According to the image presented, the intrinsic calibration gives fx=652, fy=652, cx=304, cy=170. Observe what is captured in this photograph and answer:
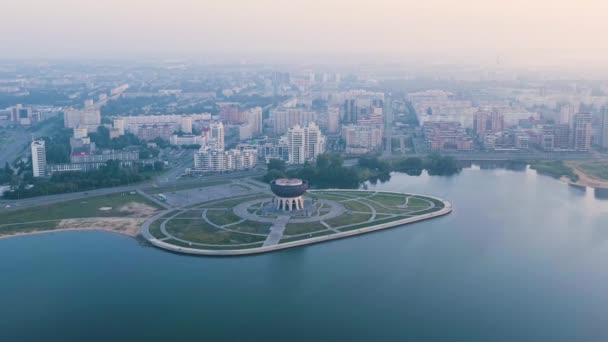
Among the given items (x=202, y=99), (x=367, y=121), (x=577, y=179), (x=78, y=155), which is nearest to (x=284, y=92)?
(x=202, y=99)

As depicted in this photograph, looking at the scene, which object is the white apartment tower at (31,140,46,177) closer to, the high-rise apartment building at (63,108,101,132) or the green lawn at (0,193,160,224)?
the green lawn at (0,193,160,224)

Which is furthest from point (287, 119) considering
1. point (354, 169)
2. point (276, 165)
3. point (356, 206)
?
point (356, 206)

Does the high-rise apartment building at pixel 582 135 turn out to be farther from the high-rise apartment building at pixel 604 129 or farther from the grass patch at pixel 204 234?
the grass patch at pixel 204 234

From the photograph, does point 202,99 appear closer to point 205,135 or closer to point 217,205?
point 205,135

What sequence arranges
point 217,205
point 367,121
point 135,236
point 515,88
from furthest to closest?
point 515,88, point 367,121, point 217,205, point 135,236

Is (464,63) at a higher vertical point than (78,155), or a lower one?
higher

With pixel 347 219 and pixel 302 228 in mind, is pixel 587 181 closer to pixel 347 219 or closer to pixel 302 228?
pixel 347 219

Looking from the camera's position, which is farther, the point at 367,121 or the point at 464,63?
the point at 464,63
